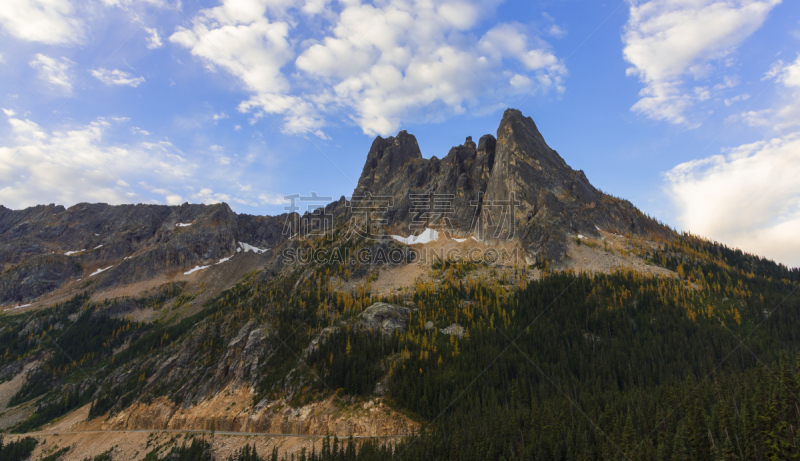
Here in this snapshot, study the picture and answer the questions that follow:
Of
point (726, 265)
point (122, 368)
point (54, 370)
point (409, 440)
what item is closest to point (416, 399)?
point (409, 440)

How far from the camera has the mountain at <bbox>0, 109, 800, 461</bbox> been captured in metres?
66.2

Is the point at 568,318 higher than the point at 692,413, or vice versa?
the point at 568,318

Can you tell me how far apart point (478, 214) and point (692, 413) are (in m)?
133

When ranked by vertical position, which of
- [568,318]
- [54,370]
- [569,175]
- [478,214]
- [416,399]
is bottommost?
[54,370]

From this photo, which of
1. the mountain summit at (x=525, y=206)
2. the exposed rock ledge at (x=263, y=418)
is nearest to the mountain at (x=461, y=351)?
the exposed rock ledge at (x=263, y=418)

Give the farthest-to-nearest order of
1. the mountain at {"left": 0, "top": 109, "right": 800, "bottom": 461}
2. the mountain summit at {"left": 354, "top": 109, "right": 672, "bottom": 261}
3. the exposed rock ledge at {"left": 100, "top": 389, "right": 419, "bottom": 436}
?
the mountain summit at {"left": 354, "top": 109, "right": 672, "bottom": 261}
the exposed rock ledge at {"left": 100, "top": 389, "right": 419, "bottom": 436}
the mountain at {"left": 0, "top": 109, "right": 800, "bottom": 461}

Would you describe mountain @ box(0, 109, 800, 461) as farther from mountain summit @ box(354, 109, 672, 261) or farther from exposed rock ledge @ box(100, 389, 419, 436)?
mountain summit @ box(354, 109, 672, 261)

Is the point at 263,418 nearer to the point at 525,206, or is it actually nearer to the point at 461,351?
the point at 461,351

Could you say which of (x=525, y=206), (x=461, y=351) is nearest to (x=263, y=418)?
(x=461, y=351)

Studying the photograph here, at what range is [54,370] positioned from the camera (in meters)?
148

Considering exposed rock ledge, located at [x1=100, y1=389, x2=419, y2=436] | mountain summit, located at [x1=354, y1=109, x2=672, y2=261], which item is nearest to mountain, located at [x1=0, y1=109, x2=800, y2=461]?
exposed rock ledge, located at [x1=100, y1=389, x2=419, y2=436]

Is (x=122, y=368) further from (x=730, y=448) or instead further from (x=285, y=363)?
(x=730, y=448)

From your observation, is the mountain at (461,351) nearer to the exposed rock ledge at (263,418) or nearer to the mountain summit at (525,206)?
the exposed rock ledge at (263,418)

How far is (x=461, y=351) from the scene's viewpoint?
97.9 meters
